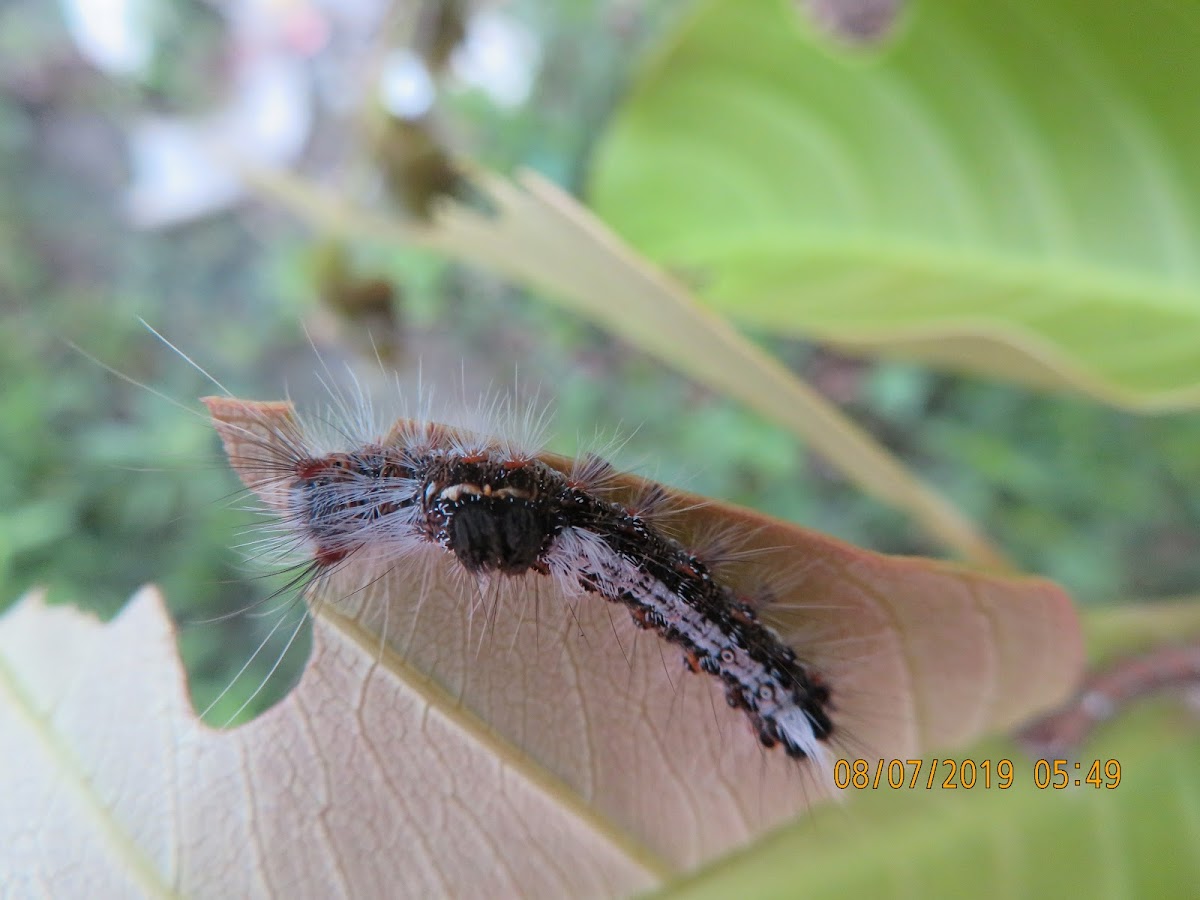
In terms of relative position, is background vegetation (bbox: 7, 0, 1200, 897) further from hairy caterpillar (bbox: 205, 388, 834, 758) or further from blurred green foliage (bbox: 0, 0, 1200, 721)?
hairy caterpillar (bbox: 205, 388, 834, 758)

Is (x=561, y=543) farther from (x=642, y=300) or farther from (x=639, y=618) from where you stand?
(x=642, y=300)

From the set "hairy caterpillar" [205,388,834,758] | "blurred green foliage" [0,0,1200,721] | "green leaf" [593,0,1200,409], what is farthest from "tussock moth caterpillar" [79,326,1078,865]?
"blurred green foliage" [0,0,1200,721]

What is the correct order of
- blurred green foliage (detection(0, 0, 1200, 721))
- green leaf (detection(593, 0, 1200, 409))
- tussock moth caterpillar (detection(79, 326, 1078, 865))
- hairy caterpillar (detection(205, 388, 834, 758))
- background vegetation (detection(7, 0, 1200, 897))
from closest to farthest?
tussock moth caterpillar (detection(79, 326, 1078, 865)) → hairy caterpillar (detection(205, 388, 834, 758)) → green leaf (detection(593, 0, 1200, 409)) → background vegetation (detection(7, 0, 1200, 897)) → blurred green foliage (detection(0, 0, 1200, 721))

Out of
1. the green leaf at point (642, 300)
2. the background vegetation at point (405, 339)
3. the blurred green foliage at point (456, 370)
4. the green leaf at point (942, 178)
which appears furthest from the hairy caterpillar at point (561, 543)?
the blurred green foliage at point (456, 370)

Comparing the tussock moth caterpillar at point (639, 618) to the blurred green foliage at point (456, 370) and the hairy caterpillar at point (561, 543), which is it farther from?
the blurred green foliage at point (456, 370)

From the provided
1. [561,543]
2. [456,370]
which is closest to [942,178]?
[561,543]

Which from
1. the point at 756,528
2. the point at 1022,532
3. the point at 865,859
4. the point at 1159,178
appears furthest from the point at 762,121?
the point at 1022,532

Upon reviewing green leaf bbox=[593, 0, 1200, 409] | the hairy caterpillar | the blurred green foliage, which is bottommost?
the hairy caterpillar
